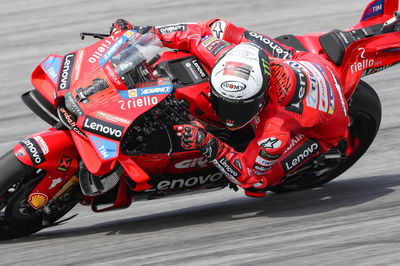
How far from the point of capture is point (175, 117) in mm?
5609

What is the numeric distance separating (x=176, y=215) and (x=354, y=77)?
70.3 inches

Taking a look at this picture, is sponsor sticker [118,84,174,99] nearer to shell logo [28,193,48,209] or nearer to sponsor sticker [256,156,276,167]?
sponsor sticker [256,156,276,167]

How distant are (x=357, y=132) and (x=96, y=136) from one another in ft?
8.04

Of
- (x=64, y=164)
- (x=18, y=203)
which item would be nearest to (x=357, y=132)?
(x=64, y=164)

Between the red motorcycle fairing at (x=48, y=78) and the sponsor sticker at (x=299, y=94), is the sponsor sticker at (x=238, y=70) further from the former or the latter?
the red motorcycle fairing at (x=48, y=78)

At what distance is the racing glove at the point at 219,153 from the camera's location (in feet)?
17.8

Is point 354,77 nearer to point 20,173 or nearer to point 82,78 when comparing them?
point 82,78

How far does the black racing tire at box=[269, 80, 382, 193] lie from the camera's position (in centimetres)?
657

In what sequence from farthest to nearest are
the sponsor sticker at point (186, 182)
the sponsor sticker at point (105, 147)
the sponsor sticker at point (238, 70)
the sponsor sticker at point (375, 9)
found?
the sponsor sticker at point (375, 9) < the sponsor sticker at point (186, 182) < the sponsor sticker at point (238, 70) < the sponsor sticker at point (105, 147)

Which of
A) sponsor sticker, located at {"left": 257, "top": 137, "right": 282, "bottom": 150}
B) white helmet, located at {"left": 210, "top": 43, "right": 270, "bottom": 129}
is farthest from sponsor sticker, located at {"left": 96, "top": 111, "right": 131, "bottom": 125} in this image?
sponsor sticker, located at {"left": 257, "top": 137, "right": 282, "bottom": 150}

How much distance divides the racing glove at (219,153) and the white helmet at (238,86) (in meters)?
0.17

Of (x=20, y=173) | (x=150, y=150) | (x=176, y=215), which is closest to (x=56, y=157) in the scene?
(x=20, y=173)

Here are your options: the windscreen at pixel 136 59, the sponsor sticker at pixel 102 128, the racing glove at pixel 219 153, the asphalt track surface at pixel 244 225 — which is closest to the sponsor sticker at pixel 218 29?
the windscreen at pixel 136 59

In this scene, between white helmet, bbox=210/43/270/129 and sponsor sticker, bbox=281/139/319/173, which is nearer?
white helmet, bbox=210/43/270/129
